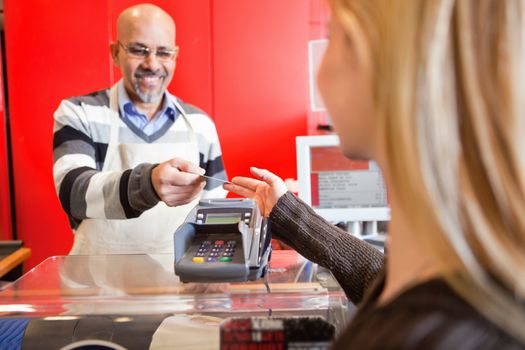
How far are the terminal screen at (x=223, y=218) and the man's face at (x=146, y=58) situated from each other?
98cm

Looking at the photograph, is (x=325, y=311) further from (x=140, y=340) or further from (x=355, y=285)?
(x=140, y=340)

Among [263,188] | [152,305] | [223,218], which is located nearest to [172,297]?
[152,305]

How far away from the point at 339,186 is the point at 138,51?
78 centimetres

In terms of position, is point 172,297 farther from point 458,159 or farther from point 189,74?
point 189,74

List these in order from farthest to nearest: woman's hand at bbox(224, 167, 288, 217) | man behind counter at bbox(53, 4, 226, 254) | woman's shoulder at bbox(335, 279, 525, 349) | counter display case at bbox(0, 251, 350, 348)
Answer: man behind counter at bbox(53, 4, 226, 254) < woman's hand at bbox(224, 167, 288, 217) < counter display case at bbox(0, 251, 350, 348) < woman's shoulder at bbox(335, 279, 525, 349)

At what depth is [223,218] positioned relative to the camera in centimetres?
94

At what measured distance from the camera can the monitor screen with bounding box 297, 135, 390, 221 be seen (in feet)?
6.20

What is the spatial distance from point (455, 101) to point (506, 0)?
7 centimetres

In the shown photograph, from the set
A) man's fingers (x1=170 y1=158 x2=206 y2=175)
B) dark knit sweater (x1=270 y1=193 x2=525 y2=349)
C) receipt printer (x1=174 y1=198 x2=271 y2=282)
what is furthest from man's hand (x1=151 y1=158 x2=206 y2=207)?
dark knit sweater (x1=270 y1=193 x2=525 y2=349)

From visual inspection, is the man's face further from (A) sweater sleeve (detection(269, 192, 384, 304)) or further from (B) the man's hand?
(A) sweater sleeve (detection(269, 192, 384, 304))

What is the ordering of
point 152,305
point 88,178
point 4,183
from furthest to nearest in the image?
point 4,183
point 88,178
point 152,305

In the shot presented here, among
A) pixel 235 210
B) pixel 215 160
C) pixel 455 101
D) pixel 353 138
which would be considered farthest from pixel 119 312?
pixel 215 160

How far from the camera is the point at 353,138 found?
483 millimetres

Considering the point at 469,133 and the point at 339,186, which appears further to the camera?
the point at 339,186
